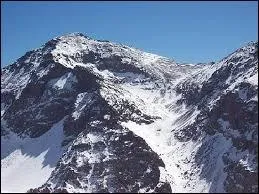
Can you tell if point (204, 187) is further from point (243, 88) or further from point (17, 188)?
point (17, 188)

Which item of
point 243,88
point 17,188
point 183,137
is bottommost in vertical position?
point 17,188

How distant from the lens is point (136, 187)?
171 m

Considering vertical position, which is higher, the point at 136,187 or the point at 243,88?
the point at 243,88

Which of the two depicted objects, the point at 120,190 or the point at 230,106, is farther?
the point at 230,106

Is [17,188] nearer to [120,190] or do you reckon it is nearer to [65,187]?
[65,187]

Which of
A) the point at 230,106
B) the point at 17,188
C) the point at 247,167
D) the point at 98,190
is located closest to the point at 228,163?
the point at 247,167

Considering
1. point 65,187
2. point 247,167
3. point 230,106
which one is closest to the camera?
point 247,167

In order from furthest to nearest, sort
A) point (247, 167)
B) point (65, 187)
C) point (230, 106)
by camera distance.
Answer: point (230, 106) → point (65, 187) → point (247, 167)

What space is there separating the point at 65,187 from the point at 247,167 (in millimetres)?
53556

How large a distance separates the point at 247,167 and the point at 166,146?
40108 millimetres

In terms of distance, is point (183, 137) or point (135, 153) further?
point (183, 137)

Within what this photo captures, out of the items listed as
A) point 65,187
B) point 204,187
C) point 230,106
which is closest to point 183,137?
point 230,106

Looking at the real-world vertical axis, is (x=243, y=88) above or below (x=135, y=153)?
above

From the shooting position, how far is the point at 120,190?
17025 cm
